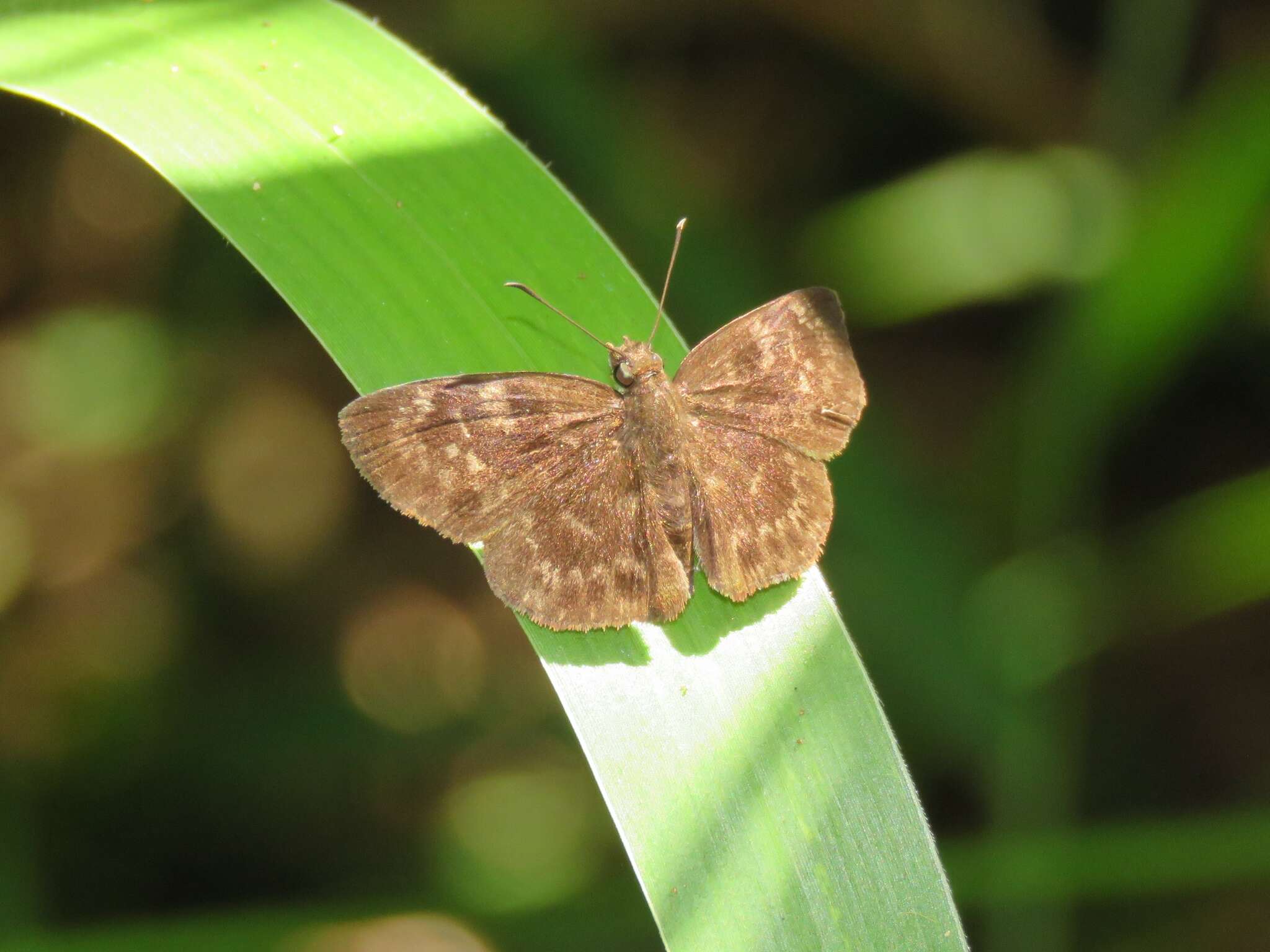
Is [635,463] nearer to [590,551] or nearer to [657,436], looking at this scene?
[657,436]

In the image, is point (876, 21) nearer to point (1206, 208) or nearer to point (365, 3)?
point (1206, 208)

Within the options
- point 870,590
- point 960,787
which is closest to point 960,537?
point 870,590

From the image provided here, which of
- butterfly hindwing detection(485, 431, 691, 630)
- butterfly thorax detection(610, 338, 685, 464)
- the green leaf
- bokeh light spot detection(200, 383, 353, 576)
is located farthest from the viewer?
bokeh light spot detection(200, 383, 353, 576)

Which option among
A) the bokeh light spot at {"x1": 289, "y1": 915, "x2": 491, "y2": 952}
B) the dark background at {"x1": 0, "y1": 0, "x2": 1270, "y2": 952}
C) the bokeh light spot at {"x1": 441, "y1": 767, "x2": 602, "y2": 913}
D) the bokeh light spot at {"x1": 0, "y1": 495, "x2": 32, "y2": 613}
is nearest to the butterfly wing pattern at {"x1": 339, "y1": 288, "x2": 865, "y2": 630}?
the dark background at {"x1": 0, "y1": 0, "x2": 1270, "y2": 952}

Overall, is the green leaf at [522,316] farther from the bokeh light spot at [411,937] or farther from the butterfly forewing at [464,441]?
the bokeh light spot at [411,937]

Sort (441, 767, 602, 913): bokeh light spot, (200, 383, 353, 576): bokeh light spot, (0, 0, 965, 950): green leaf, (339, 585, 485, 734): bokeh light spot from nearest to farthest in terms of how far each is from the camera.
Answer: (0, 0, 965, 950): green leaf
(441, 767, 602, 913): bokeh light spot
(339, 585, 485, 734): bokeh light spot
(200, 383, 353, 576): bokeh light spot

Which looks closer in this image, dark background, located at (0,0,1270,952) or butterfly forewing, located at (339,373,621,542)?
butterfly forewing, located at (339,373,621,542)

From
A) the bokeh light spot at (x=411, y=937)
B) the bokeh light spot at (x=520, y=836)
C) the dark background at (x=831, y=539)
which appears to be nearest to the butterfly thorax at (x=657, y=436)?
the dark background at (x=831, y=539)

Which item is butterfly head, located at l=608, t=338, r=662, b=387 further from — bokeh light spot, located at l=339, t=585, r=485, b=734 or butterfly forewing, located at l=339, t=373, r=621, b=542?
bokeh light spot, located at l=339, t=585, r=485, b=734
